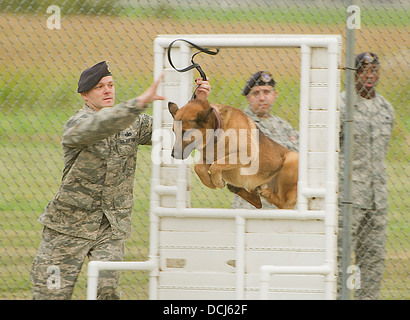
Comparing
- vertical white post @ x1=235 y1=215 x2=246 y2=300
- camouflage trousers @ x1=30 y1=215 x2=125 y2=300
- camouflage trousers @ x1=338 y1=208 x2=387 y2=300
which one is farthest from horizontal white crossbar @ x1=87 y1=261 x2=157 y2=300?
camouflage trousers @ x1=338 y1=208 x2=387 y2=300

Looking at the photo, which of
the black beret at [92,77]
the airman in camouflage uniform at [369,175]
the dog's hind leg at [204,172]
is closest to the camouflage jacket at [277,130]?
the airman in camouflage uniform at [369,175]

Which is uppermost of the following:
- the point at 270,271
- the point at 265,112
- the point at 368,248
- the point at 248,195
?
the point at 265,112

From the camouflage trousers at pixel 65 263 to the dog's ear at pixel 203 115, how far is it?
3.46ft

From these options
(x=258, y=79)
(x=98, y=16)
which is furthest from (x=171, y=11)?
(x=258, y=79)

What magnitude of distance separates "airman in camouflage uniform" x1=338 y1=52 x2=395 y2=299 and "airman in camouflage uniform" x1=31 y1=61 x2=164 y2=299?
1.62 metres

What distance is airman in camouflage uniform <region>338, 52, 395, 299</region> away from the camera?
4.91 meters

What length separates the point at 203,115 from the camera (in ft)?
12.1

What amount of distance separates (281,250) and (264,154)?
61cm

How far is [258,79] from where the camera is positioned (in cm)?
471

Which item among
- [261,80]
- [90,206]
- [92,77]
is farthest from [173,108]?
[261,80]

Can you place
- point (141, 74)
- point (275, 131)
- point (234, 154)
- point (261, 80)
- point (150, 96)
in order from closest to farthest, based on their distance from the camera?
1. point (150, 96)
2. point (234, 154)
3. point (261, 80)
4. point (275, 131)
5. point (141, 74)

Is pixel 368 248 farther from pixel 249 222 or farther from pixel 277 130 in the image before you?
pixel 249 222

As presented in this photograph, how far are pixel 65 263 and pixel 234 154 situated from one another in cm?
129
